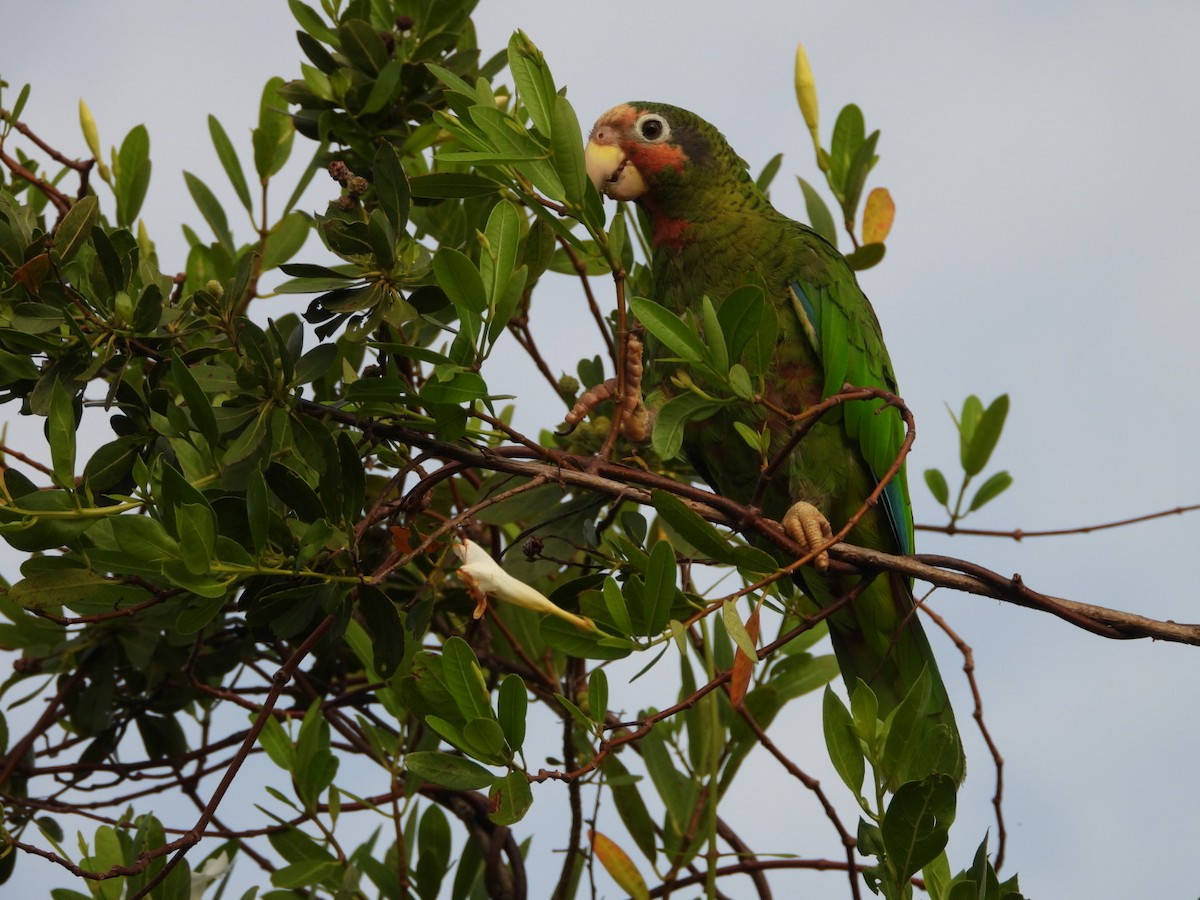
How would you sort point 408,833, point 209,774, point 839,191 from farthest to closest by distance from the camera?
point 839,191, point 209,774, point 408,833

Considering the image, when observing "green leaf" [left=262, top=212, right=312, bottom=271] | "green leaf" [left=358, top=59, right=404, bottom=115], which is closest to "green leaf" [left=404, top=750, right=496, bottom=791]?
"green leaf" [left=358, top=59, right=404, bottom=115]

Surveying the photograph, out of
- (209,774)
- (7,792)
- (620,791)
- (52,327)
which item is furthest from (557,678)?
(52,327)

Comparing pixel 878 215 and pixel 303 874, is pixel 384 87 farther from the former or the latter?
pixel 303 874

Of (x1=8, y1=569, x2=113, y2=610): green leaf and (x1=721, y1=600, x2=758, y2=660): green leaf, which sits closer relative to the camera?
→ (x1=721, y1=600, x2=758, y2=660): green leaf

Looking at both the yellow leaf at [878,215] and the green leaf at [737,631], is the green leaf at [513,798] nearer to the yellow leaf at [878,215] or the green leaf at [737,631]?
the green leaf at [737,631]

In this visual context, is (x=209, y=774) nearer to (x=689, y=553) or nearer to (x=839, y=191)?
(x=689, y=553)

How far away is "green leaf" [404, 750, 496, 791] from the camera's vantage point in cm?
120

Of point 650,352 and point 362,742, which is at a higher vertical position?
point 650,352

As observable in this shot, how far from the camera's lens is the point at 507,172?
4.75 ft

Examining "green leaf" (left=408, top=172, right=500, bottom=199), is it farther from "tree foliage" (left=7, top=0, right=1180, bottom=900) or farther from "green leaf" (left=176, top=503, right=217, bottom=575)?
"green leaf" (left=176, top=503, right=217, bottom=575)

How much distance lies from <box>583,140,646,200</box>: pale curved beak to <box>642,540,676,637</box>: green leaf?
1.24 m

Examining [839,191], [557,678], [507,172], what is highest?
[839,191]

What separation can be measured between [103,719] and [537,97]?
1.44 meters

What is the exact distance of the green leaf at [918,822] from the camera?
1242 mm
